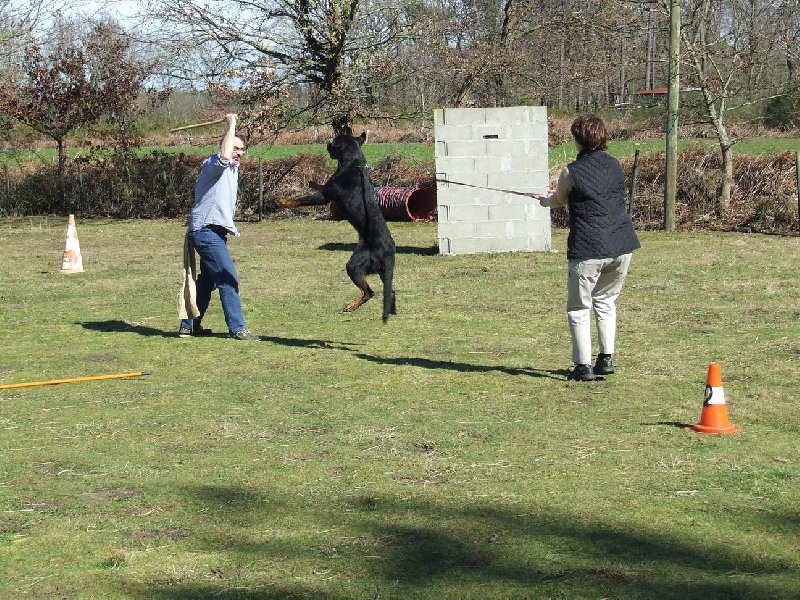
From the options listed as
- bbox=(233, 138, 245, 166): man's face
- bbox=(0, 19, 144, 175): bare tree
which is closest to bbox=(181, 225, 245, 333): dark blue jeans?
bbox=(233, 138, 245, 166): man's face

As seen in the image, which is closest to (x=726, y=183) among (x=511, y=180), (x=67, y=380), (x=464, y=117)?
(x=511, y=180)

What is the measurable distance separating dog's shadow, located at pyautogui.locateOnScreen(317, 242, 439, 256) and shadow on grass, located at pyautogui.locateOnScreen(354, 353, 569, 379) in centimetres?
844

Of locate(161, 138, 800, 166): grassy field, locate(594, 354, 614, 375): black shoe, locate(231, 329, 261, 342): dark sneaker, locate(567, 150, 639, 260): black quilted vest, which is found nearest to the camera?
locate(567, 150, 639, 260): black quilted vest

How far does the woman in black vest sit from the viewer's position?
7.49 m

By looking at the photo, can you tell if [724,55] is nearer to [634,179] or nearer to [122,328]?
[634,179]

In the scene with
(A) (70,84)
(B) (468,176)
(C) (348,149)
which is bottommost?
(B) (468,176)

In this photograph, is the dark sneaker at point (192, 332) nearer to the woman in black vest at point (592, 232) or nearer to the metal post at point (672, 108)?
the woman in black vest at point (592, 232)

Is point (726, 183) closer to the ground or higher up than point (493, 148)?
closer to the ground

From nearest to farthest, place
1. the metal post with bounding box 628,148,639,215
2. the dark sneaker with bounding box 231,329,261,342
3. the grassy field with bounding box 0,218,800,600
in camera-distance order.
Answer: the grassy field with bounding box 0,218,800,600, the dark sneaker with bounding box 231,329,261,342, the metal post with bounding box 628,148,639,215

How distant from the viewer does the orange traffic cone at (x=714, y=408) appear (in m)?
6.24

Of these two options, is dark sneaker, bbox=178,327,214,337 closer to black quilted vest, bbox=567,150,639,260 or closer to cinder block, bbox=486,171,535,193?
black quilted vest, bbox=567,150,639,260

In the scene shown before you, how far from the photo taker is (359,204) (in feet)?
29.4

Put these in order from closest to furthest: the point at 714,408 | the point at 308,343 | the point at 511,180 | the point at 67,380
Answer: the point at 714,408
the point at 67,380
the point at 308,343
the point at 511,180

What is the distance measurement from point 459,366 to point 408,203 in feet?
46.9
